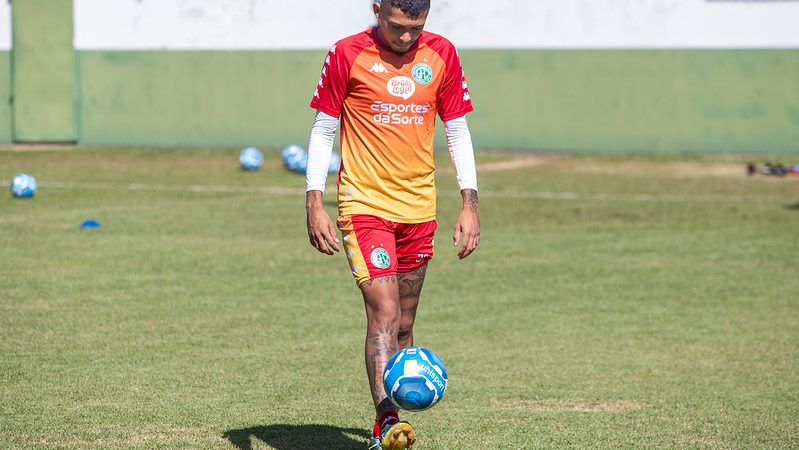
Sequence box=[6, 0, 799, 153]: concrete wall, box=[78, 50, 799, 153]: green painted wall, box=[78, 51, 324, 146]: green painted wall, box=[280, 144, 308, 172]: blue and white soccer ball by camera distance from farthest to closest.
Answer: box=[78, 51, 324, 146]: green painted wall < box=[78, 50, 799, 153]: green painted wall < box=[6, 0, 799, 153]: concrete wall < box=[280, 144, 308, 172]: blue and white soccer ball

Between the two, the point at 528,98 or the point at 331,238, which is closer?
the point at 331,238

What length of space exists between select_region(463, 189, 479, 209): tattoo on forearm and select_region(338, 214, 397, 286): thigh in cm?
48

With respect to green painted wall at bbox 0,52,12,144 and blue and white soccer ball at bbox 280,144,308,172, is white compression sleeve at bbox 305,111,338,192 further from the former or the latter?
green painted wall at bbox 0,52,12,144

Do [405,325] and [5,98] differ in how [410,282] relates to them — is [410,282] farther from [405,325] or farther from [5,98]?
[5,98]

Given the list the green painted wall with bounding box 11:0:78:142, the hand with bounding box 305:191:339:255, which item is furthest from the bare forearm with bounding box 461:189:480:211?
the green painted wall with bounding box 11:0:78:142

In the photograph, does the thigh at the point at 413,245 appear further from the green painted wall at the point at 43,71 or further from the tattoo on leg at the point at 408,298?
the green painted wall at the point at 43,71

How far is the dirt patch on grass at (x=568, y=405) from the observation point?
8070mm

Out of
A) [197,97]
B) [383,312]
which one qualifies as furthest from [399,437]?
[197,97]

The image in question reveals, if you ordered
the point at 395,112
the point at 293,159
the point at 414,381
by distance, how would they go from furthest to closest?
the point at 293,159, the point at 395,112, the point at 414,381

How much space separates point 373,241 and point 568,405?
2338 millimetres

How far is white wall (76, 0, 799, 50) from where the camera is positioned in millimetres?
30453

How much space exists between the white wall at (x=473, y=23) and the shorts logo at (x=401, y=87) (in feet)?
83.2

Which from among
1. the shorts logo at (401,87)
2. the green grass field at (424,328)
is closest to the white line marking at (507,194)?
the green grass field at (424,328)

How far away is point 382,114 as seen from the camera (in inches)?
259
